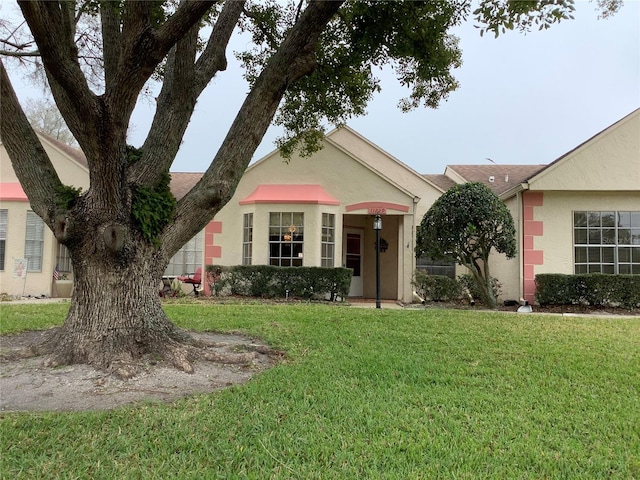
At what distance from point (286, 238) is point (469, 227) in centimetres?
528

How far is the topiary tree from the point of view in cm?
1019

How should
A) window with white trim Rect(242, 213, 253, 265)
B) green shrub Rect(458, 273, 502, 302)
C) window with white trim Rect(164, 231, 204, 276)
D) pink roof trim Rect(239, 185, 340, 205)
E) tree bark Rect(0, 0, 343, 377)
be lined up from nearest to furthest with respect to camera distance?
tree bark Rect(0, 0, 343, 377) < green shrub Rect(458, 273, 502, 302) < pink roof trim Rect(239, 185, 340, 205) < window with white trim Rect(242, 213, 253, 265) < window with white trim Rect(164, 231, 204, 276)

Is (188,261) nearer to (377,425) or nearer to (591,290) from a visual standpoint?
(591,290)

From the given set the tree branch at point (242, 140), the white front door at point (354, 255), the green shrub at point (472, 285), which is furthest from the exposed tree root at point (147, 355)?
the white front door at point (354, 255)

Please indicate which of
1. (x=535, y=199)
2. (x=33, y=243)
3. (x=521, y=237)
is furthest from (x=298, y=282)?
(x=33, y=243)

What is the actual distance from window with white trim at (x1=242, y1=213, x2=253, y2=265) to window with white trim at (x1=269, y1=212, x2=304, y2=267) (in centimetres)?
75

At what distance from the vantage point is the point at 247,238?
512 inches

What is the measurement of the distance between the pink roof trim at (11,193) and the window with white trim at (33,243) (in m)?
0.50

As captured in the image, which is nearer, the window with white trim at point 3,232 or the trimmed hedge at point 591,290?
the trimmed hedge at point 591,290

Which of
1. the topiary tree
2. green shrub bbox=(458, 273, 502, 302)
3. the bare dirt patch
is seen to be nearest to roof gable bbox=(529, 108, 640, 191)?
the topiary tree

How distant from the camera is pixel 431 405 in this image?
3779 mm

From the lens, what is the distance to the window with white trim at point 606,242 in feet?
38.6

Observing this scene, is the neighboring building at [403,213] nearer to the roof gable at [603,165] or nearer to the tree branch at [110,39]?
the roof gable at [603,165]

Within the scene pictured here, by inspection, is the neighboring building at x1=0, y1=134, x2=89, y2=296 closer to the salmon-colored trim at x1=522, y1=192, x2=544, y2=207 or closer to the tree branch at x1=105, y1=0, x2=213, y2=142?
the tree branch at x1=105, y1=0, x2=213, y2=142
